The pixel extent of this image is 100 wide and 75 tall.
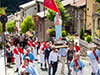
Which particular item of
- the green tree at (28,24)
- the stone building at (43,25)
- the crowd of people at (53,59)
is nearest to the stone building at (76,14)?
the stone building at (43,25)

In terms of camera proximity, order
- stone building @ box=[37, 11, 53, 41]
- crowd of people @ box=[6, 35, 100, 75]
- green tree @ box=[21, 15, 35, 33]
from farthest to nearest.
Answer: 1. green tree @ box=[21, 15, 35, 33]
2. stone building @ box=[37, 11, 53, 41]
3. crowd of people @ box=[6, 35, 100, 75]

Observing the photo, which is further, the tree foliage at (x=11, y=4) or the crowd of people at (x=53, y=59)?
the tree foliage at (x=11, y=4)

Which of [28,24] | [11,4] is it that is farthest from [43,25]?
[11,4]

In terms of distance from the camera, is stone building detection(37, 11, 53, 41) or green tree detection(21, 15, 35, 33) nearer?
stone building detection(37, 11, 53, 41)

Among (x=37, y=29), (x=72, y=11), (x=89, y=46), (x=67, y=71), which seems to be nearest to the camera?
(x=67, y=71)

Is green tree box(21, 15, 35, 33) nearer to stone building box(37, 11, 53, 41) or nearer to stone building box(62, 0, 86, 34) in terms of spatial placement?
stone building box(37, 11, 53, 41)

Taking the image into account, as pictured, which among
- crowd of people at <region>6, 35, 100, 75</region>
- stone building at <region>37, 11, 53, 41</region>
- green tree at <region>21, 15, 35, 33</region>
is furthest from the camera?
green tree at <region>21, 15, 35, 33</region>

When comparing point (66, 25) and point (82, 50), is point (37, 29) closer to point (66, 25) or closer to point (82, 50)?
point (66, 25)

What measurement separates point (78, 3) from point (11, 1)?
38109 mm

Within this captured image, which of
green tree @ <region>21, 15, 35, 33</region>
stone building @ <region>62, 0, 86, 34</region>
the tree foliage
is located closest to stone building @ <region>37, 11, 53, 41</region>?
stone building @ <region>62, 0, 86, 34</region>

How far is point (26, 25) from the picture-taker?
4134cm

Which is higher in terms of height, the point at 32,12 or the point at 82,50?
the point at 32,12

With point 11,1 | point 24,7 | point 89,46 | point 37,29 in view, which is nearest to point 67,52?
point 89,46

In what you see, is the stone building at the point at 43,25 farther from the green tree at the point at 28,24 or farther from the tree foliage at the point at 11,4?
the tree foliage at the point at 11,4
